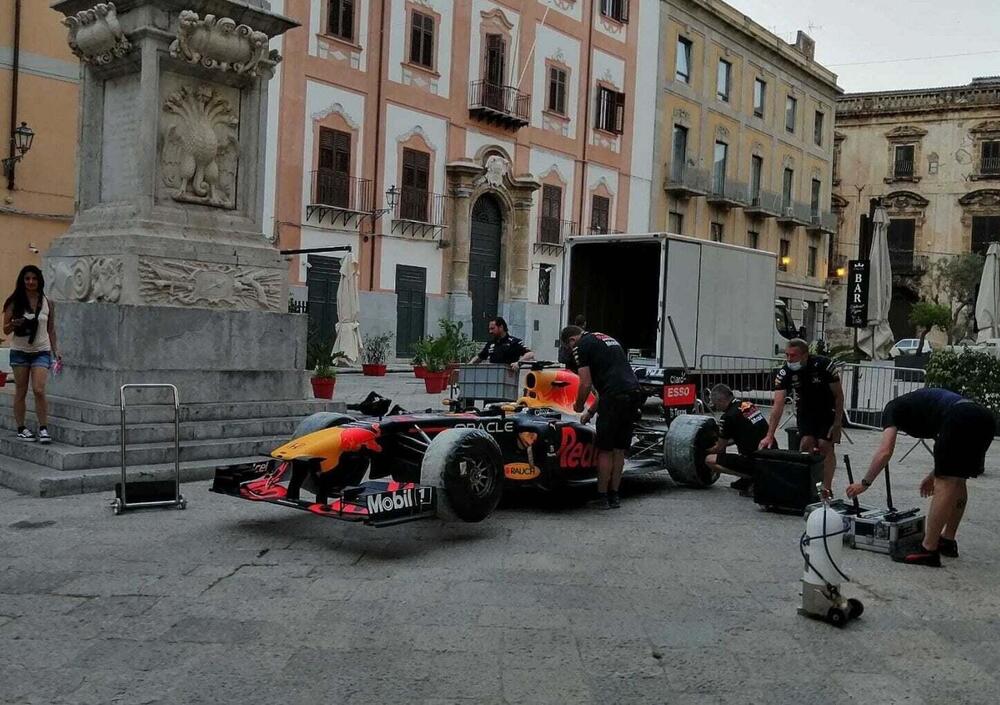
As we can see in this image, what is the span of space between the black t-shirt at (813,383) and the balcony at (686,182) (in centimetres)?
2893

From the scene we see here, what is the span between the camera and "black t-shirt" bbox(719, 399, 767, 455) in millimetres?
9359

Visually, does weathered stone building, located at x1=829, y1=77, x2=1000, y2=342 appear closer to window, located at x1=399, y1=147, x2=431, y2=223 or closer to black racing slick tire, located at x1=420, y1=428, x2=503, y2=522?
window, located at x1=399, y1=147, x2=431, y2=223

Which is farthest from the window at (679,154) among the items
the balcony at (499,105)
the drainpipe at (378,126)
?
the drainpipe at (378,126)

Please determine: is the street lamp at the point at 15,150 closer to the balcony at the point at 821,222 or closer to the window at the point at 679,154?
the window at the point at 679,154

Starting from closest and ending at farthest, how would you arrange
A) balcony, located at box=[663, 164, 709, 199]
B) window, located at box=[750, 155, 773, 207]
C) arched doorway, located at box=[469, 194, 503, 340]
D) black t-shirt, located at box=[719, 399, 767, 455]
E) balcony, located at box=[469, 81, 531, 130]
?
black t-shirt, located at box=[719, 399, 767, 455] → balcony, located at box=[469, 81, 531, 130] → arched doorway, located at box=[469, 194, 503, 340] → balcony, located at box=[663, 164, 709, 199] → window, located at box=[750, 155, 773, 207]

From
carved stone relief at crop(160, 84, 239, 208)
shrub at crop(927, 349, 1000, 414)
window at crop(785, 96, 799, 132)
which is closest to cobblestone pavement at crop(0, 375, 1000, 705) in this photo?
carved stone relief at crop(160, 84, 239, 208)

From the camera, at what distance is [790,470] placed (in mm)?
8094

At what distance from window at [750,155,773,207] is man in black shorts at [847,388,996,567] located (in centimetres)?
3615

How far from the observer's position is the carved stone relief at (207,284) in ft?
30.4

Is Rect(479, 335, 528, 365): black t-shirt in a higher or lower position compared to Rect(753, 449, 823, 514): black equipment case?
higher

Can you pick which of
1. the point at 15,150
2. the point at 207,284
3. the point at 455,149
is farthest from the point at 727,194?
the point at 207,284

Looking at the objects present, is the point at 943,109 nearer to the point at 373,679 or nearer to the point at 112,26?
the point at 112,26

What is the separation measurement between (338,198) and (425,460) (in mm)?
19792

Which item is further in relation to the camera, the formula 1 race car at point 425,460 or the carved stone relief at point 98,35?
the carved stone relief at point 98,35
